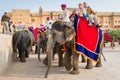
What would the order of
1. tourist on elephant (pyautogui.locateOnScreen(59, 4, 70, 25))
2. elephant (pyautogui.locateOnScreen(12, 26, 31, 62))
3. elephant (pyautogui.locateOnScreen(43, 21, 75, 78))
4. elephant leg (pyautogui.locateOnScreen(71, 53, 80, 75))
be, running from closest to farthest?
elephant (pyautogui.locateOnScreen(43, 21, 75, 78)) < elephant leg (pyautogui.locateOnScreen(71, 53, 80, 75)) < tourist on elephant (pyautogui.locateOnScreen(59, 4, 70, 25)) < elephant (pyautogui.locateOnScreen(12, 26, 31, 62))

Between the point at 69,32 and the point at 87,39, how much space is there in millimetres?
1345

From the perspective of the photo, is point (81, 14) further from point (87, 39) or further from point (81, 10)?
point (87, 39)

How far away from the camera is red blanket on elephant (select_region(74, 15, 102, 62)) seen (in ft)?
41.9

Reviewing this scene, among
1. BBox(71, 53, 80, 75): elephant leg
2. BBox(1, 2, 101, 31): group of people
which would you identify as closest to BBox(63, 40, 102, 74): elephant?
BBox(71, 53, 80, 75): elephant leg

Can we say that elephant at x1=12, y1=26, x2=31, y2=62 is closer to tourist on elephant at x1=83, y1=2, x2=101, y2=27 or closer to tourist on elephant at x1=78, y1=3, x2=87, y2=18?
tourist on elephant at x1=83, y1=2, x2=101, y2=27

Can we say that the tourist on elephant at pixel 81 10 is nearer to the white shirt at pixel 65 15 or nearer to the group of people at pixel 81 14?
the group of people at pixel 81 14

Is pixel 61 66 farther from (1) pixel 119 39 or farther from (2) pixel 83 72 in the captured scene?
(1) pixel 119 39

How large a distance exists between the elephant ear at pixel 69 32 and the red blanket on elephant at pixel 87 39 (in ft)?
1.63

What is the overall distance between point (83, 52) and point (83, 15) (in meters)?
1.28

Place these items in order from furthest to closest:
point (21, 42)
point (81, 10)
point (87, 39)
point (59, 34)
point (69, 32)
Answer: point (21, 42), point (81, 10), point (87, 39), point (69, 32), point (59, 34)

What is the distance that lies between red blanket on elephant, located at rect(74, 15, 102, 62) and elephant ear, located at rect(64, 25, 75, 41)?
50 centimetres

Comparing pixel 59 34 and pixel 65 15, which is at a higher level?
pixel 65 15

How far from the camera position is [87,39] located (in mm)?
13258

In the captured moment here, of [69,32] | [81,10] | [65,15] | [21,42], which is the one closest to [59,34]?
[69,32]
